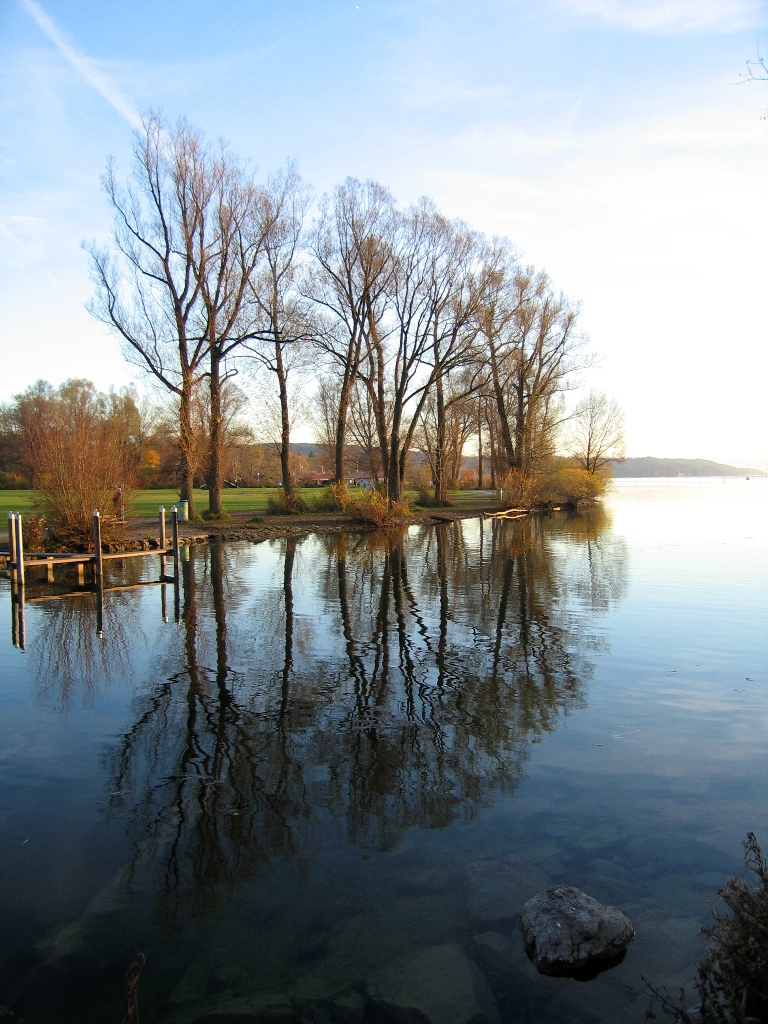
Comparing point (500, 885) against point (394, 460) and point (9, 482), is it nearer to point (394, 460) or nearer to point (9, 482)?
point (394, 460)

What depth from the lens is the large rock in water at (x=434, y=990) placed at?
12.2ft

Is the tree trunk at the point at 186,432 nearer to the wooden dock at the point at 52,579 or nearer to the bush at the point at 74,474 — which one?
the bush at the point at 74,474

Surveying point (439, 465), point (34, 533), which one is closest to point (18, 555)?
point (34, 533)

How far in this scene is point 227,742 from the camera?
699cm

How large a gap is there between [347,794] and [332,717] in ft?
5.78

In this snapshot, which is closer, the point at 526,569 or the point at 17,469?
the point at 526,569

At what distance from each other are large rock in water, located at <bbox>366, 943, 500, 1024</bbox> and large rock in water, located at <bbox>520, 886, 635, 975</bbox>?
0.37 meters

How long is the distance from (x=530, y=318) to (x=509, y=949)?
4230 cm

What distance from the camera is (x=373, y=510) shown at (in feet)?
109

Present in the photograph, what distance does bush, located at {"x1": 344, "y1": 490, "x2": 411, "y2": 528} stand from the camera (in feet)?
108

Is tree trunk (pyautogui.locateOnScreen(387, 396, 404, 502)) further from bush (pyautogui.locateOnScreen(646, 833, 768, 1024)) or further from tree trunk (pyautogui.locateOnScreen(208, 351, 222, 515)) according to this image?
bush (pyautogui.locateOnScreen(646, 833, 768, 1024))

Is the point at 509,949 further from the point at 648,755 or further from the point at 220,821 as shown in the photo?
the point at 648,755

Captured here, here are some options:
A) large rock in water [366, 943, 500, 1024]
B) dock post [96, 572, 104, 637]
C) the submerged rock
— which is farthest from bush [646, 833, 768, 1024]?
A: dock post [96, 572, 104, 637]

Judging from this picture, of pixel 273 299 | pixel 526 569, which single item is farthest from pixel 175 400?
pixel 526 569
